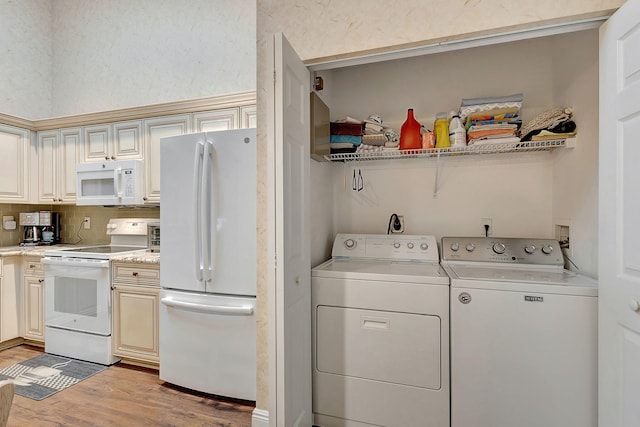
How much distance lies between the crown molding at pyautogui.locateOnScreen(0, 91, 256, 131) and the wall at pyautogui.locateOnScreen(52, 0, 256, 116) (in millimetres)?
501

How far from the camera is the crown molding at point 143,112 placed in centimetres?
258

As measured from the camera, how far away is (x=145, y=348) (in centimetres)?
249

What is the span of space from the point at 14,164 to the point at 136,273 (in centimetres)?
201

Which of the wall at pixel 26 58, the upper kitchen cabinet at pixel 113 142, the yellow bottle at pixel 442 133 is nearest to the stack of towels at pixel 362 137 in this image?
the yellow bottle at pixel 442 133

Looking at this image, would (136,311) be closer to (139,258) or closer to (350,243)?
(139,258)

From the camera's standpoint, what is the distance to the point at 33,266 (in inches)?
117

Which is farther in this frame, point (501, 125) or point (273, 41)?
point (501, 125)

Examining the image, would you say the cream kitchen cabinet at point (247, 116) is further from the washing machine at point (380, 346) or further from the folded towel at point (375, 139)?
the washing machine at point (380, 346)

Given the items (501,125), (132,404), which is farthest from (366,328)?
(132,404)

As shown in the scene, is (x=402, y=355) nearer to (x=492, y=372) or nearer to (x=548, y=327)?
(x=492, y=372)

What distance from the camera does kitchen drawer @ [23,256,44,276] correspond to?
2943 millimetres

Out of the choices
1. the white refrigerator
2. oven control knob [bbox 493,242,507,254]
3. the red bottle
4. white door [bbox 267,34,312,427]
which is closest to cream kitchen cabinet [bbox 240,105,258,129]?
the white refrigerator

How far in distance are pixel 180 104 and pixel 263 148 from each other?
1.49 m

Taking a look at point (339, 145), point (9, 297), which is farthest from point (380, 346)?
point (9, 297)
